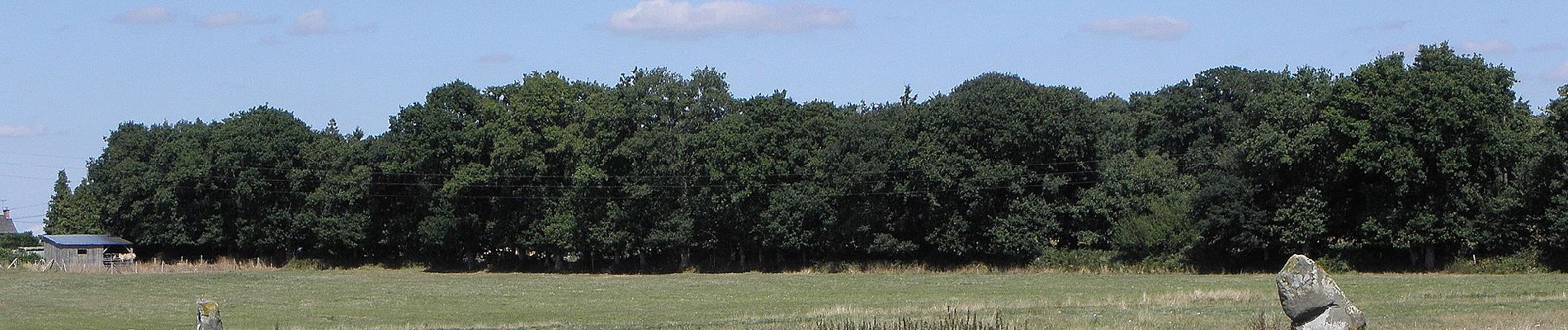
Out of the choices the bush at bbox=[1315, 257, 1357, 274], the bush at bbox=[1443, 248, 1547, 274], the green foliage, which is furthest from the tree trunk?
the green foliage

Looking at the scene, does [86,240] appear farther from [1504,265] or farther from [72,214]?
[1504,265]

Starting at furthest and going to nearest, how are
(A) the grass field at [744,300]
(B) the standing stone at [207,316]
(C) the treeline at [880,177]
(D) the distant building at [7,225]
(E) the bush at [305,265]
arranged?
(D) the distant building at [7,225], (E) the bush at [305,265], (C) the treeline at [880,177], (A) the grass field at [744,300], (B) the standing stone at [207,316]

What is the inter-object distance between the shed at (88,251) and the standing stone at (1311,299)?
86.6 m

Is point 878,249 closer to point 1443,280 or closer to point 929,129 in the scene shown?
point 929,129

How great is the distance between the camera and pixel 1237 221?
205ft

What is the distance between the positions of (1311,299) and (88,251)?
91272 millimetres

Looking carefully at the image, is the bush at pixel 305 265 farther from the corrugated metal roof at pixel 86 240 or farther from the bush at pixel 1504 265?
the bush at pixel 1504 265

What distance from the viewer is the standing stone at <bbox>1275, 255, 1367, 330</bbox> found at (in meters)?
19.7

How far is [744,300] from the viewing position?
46.4m

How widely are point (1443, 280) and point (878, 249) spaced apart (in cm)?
3120

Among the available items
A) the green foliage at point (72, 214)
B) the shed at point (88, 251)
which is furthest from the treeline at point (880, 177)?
the green foliage at point (72, 214)

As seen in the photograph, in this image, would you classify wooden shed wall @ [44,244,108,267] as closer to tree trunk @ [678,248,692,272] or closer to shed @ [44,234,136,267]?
shed @ [44,234,136,267]

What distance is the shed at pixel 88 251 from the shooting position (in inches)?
3661

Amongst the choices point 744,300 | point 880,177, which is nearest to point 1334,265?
point 880,177
